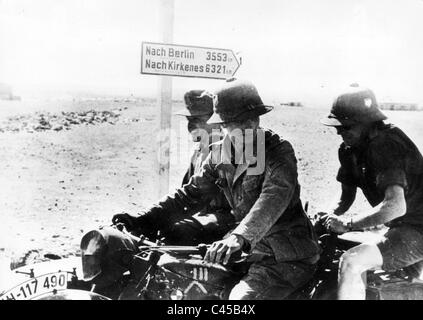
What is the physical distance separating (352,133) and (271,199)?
47.1 inches

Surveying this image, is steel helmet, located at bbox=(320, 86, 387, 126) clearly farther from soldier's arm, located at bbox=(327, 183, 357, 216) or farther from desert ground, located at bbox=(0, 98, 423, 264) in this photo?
desert ground, located at bbox=(0, 98, 423, 264)

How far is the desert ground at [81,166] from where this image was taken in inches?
257

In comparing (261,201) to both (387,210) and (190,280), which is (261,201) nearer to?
(190,280)

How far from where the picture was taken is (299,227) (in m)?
3.42

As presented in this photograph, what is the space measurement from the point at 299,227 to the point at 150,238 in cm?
121

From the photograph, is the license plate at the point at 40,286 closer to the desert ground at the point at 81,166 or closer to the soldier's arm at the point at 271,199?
the soldier's arm at the point at 271,199

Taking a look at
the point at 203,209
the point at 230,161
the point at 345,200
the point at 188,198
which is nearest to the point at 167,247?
the point at 230,161

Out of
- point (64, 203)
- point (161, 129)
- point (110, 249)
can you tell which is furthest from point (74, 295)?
point (64, 203)

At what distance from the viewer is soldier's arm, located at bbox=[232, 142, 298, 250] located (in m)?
3.17

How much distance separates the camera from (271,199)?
A: 3248 millimetres

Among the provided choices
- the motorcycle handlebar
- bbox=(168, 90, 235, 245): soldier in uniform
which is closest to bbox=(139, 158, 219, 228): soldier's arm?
bbox=(168, 90, 235, 245): soldier in uniform

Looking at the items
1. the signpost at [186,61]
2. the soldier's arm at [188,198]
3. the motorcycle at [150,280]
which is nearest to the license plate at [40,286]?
the motorcycle at [150,280]

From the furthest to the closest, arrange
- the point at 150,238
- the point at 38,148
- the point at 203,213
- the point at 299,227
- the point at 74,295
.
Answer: the point at 38,148
the point at 203,213
the point at 150,238
the point at 299,227
the point at 74,295

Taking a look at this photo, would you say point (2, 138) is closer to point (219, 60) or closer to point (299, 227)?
point (219, 60)
